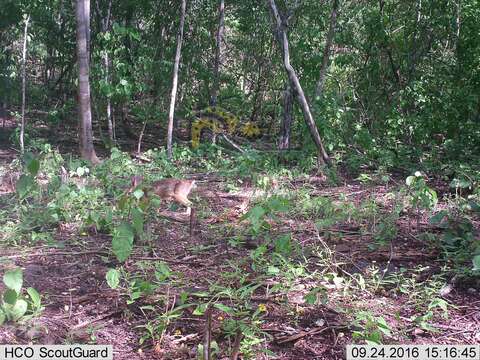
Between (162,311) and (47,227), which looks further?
(47,227)

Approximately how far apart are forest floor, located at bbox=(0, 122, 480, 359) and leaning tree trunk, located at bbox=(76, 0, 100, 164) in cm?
368

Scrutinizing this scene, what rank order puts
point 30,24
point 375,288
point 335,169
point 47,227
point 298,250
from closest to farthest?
point 375,288 < point 298,250 < point 47,227 < point 335,169 < point 30,24

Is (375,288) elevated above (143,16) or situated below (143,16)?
below

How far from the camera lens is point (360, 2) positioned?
11.1m

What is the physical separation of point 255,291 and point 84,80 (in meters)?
5.71

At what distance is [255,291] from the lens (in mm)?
4117

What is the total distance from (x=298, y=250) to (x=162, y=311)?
138 cm

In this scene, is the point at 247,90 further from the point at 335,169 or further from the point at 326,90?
the point at 335,169

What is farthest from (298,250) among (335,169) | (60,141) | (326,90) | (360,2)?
(60,141)

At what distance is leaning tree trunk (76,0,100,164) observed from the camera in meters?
8.44

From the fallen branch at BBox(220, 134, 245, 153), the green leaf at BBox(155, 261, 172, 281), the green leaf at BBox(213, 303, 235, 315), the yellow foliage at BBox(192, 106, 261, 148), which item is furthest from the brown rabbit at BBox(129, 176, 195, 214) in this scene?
the yellow foliage at BBox(192, 106, 261, 148)

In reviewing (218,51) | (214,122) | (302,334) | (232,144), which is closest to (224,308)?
(302,334)

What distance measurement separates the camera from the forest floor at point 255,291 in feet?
11.3

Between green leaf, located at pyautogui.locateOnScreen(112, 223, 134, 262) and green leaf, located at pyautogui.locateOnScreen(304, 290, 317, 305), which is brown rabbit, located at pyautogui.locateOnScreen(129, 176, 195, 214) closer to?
green leaf, located at pyautogui.locateOnScreen(112, 223, 134, 262)
